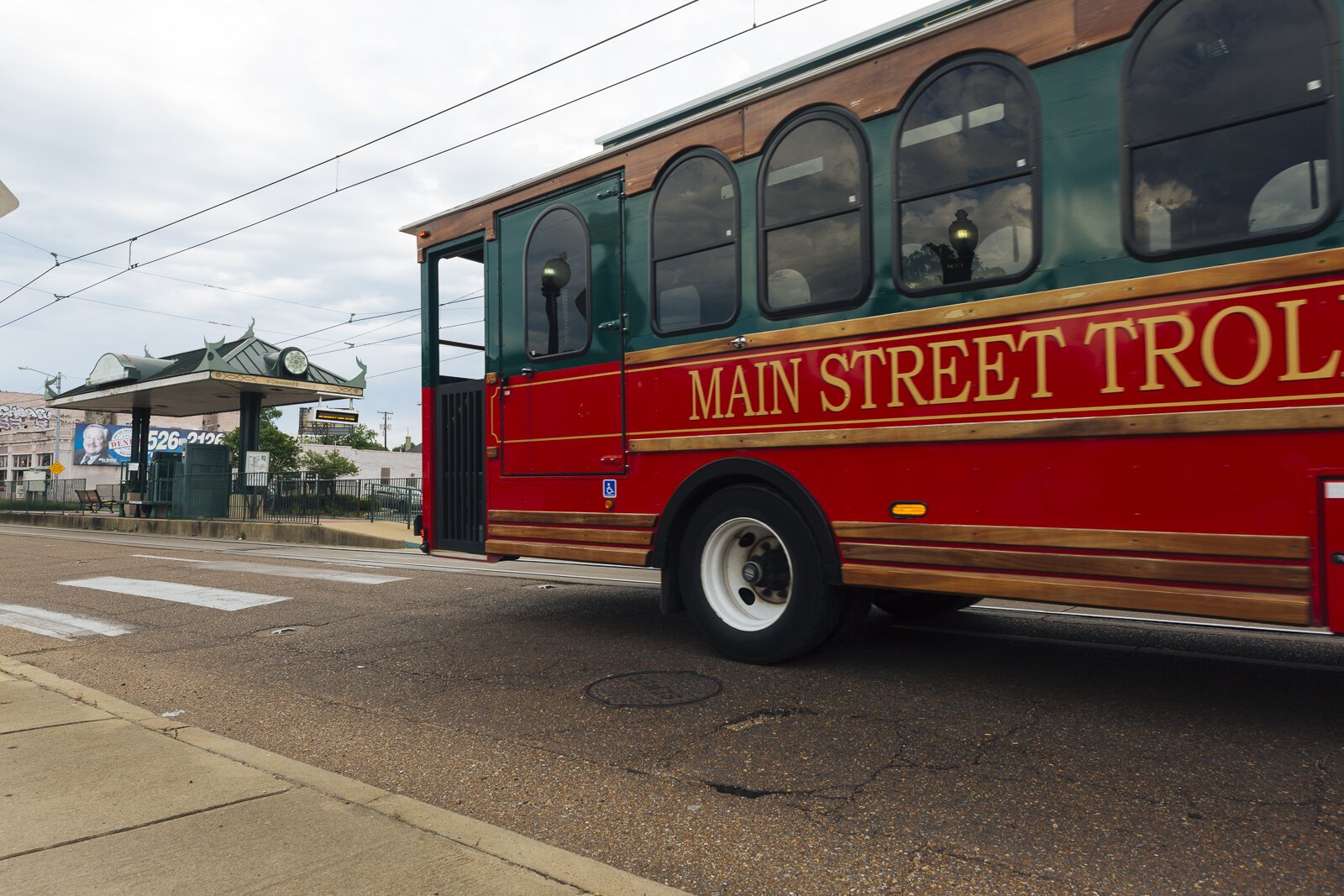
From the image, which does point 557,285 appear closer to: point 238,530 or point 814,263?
point 814,263

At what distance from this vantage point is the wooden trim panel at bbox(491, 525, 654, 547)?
588 centimetres

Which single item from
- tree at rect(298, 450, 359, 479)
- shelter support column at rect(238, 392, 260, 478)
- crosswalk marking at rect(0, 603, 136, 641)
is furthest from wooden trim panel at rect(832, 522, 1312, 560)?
tree at rect(298, 450, 359, 479)

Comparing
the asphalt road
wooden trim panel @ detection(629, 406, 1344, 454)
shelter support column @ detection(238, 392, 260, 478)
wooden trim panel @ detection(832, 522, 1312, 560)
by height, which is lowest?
the asphalt road

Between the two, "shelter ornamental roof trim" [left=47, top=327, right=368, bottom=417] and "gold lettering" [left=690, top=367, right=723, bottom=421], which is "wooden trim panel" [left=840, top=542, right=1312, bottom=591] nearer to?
"gold lettering" [left=690, top=367, right=723, bottom=421]

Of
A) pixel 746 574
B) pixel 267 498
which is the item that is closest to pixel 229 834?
pixel 746 574

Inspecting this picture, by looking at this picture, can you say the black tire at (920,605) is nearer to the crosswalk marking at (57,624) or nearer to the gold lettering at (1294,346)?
the gold lettering at (1294,346)

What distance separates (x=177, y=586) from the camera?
10234 mm

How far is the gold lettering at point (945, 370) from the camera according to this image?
175 inches

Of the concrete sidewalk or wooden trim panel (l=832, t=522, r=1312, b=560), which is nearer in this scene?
the concrete sidewalk

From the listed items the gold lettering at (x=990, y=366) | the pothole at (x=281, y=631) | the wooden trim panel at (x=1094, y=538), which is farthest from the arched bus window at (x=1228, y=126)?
the pothole at (x=281, y=631)

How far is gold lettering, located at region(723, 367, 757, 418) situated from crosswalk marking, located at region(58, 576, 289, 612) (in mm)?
5764

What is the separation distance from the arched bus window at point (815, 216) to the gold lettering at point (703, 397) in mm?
565

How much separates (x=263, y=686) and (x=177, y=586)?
5821 mm

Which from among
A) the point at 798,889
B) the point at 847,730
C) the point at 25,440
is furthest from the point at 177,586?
the point at 25,440
